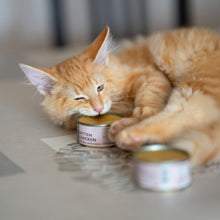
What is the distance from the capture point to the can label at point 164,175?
3.79 ft

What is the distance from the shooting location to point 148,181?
1.20 m

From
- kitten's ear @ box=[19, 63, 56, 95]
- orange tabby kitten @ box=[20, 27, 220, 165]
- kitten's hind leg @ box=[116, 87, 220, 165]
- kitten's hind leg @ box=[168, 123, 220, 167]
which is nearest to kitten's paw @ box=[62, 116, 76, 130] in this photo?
orange tabby kitten @ box=[20, 27, 220, 165]

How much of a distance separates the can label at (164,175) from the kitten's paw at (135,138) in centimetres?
20

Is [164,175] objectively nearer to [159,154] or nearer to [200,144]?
[159,154]

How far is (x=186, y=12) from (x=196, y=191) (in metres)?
4.38

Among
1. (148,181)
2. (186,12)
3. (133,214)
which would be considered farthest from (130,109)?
(186,12)

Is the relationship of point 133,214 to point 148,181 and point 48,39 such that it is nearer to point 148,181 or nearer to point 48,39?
point 148,181

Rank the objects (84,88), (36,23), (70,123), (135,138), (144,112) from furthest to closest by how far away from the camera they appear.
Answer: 1. (36,23)
2. (70,123)
3. (84,88)
4. (144,112)
5. (135,138)

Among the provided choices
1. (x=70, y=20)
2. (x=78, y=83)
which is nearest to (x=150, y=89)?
(x=78, y=83)

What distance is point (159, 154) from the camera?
4.16 ft

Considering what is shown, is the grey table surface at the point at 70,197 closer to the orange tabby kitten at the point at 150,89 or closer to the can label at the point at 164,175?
the can label at the point at 164,175

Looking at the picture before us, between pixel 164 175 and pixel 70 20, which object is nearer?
pixel 164 175

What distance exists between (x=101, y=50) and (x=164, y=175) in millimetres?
964

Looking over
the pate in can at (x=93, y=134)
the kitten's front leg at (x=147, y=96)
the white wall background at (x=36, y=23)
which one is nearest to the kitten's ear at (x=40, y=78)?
the pate in can at (x=93, y=134)
